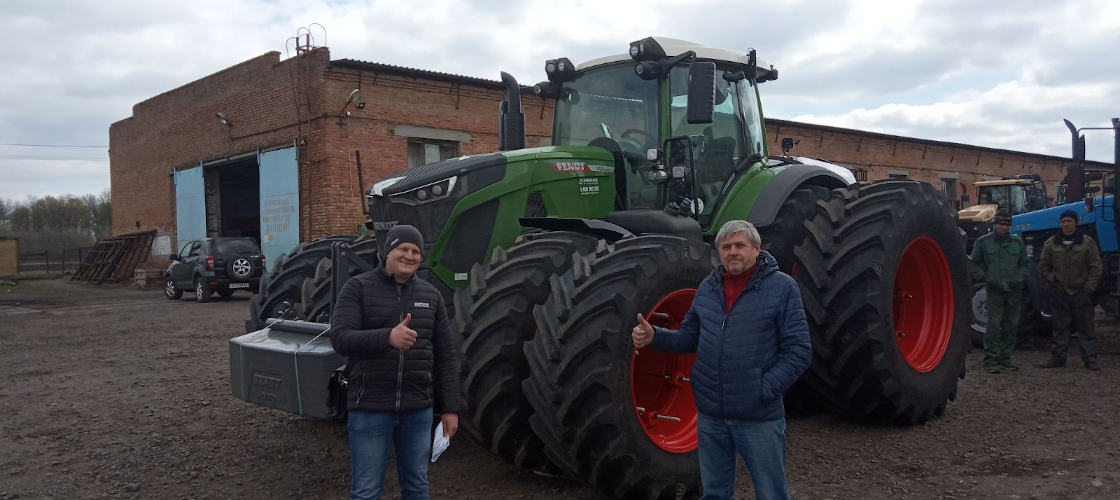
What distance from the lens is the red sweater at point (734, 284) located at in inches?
133

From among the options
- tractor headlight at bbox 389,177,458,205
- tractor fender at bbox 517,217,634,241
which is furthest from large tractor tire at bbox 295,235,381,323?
tractor fender at bbox 517,217,634,241

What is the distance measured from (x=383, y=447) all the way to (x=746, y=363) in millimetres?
1520

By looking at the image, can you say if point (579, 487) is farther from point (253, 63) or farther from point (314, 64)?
point (253, 63)

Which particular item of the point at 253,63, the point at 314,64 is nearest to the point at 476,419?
the point at 314,64

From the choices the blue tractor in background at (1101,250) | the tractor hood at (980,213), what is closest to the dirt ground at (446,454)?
the blue tractor in background at (1101,250)

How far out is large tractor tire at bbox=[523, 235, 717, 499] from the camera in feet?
12.9

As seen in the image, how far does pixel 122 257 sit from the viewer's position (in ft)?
87.9

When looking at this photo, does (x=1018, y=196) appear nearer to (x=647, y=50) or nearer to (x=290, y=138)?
(x=647, y=50)

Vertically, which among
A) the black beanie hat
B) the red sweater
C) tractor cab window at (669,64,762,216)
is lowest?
the red sweater

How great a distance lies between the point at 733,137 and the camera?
605cm

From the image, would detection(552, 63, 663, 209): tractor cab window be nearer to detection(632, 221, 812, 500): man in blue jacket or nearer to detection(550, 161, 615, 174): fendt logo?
detection(550, 161, 615, 174): fendt logo

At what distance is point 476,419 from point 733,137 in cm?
304

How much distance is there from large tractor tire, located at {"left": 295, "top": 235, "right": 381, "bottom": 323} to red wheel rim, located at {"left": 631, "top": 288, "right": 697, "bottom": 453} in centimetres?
182

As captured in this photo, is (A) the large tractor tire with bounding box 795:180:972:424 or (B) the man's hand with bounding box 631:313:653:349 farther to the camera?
(A) the large tractor tire with bounding box 795:180:972:424
